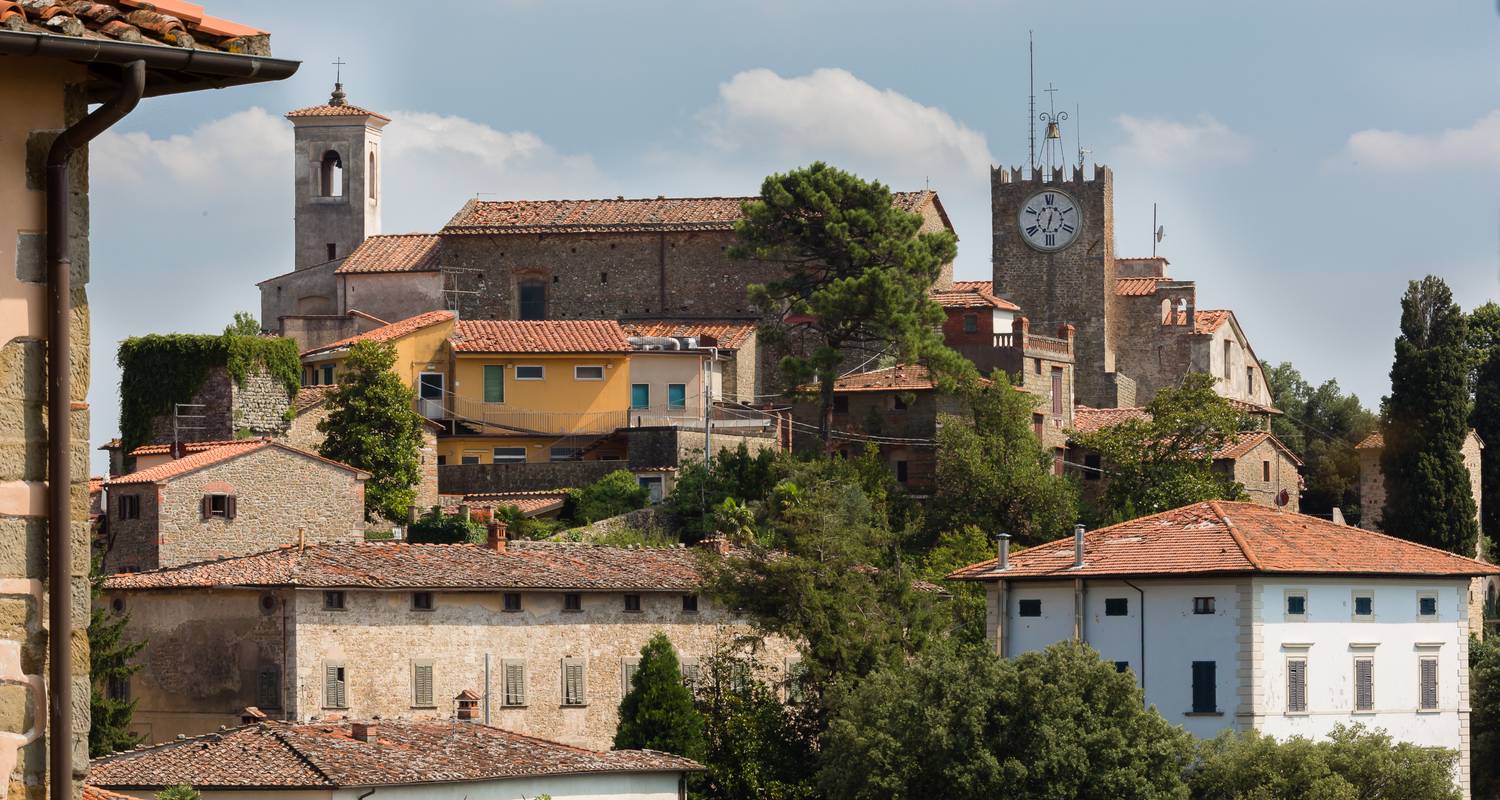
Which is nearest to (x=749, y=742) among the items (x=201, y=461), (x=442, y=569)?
(x=442, y=569)

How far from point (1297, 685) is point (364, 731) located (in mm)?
17943

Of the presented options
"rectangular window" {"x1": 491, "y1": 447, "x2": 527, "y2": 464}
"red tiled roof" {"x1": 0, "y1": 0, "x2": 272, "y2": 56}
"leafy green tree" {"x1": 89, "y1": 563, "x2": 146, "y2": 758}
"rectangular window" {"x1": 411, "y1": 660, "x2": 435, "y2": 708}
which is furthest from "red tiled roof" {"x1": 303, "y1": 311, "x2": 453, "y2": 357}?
"red tiled roof" {"x1": 0, "y1": 0, "x2": 272, "y2": 56}

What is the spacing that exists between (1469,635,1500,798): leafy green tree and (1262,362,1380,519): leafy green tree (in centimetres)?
1473

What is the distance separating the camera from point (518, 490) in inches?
2485

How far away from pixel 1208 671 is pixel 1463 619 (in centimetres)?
721

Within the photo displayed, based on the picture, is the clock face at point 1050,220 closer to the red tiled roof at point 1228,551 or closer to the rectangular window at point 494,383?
the rectangular window at point 494,383

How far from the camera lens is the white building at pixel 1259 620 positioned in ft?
155

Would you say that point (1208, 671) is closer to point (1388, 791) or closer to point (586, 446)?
point (1388, 791)

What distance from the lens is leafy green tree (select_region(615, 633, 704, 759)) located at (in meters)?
45.5

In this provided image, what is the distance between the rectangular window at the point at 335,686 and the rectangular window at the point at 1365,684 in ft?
61.6

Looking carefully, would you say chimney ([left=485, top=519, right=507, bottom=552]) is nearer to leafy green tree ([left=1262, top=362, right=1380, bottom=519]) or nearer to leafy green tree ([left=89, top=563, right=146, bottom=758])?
leafy green tree ([left=89, top=563, right=146, bottom=758])

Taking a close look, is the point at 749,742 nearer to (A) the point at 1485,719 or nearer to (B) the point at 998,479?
(A) the point at 1485,719

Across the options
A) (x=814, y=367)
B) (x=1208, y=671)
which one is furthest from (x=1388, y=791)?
(x=814, y=367)

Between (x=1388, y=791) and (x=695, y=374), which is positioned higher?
(x=695, y=374)
